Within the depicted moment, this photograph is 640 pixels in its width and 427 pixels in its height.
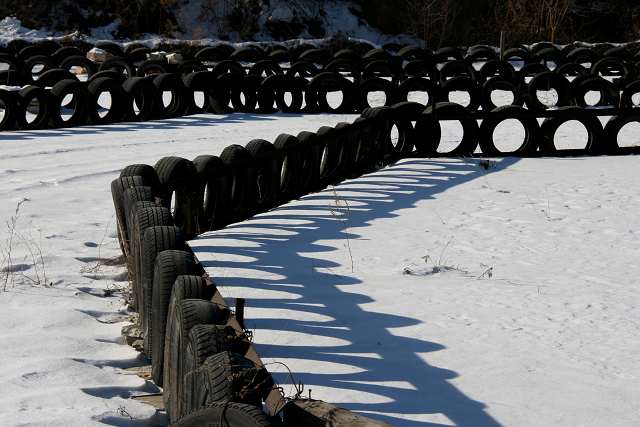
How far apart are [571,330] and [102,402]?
2980 millimetres

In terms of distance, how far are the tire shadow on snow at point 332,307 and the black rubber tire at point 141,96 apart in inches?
268

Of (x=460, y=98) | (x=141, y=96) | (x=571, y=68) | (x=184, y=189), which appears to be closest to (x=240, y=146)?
(x=184, y=189)

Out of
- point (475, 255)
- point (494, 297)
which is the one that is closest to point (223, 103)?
point (475, 255)

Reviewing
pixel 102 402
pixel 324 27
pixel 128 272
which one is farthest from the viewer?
pixel 324 27

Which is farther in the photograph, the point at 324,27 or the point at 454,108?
the point at 324,27

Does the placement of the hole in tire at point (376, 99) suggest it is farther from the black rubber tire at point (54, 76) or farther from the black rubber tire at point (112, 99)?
the black rubber tire at point (54, 76)

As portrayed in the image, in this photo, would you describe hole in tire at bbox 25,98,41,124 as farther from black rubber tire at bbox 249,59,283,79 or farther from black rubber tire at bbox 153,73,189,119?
black rubber tire at bbox 249,59,283,79

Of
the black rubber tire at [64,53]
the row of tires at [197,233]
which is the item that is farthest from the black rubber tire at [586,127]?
the black rubber tire at [64,53]

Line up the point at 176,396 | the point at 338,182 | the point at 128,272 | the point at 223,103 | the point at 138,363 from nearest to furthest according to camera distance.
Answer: the point at 176,396, the point at 138,363, the point at 128,272, the point at 338,182, the point at 223,103

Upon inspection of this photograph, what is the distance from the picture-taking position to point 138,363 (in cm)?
544

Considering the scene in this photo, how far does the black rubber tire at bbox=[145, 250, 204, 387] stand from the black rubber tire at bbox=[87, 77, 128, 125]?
11.5 meters

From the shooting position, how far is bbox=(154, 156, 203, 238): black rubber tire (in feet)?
27.2

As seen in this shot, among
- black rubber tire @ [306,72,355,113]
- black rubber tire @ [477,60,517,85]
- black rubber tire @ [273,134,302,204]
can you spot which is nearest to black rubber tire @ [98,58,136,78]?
black rubber tire @ [306,72,355,113]

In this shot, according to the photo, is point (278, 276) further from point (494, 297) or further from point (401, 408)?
point (401, 408)
